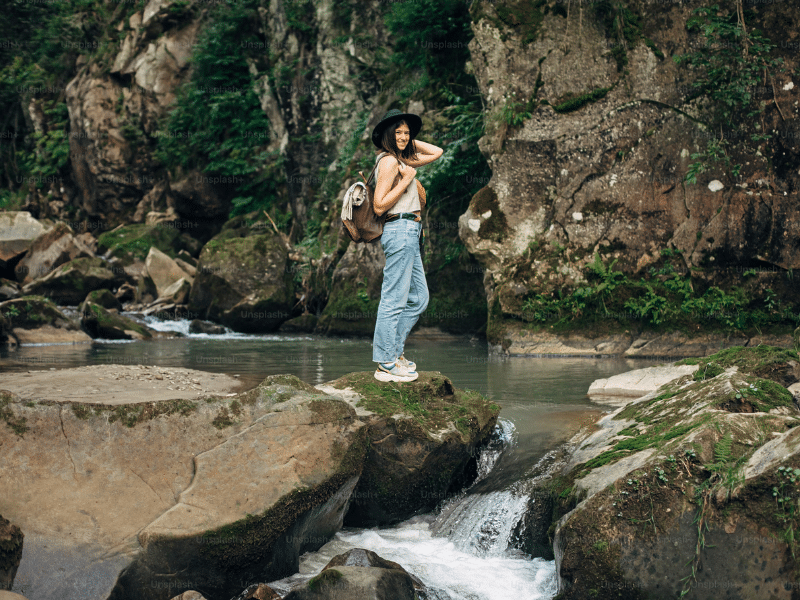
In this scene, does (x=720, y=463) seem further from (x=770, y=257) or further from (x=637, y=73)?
(x=637, y=73)

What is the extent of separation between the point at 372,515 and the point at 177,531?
1.67 m

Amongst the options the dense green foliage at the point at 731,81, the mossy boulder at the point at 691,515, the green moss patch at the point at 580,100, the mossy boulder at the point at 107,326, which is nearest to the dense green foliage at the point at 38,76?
the mossy boulder at the point at 107,326

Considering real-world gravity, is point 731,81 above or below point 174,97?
below

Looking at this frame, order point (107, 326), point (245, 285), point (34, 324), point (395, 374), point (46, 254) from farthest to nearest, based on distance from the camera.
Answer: point (46, 254), point (245, 285), point (107, 326), point (34, 324), point (395, 374)

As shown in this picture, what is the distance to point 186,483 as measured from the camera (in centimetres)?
417

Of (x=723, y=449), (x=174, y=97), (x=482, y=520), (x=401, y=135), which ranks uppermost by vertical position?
(x=174, y=97)

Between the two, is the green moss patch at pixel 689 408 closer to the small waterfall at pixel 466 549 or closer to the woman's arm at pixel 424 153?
the small waterfall at pixel 466 549

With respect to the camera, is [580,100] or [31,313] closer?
[580,100]

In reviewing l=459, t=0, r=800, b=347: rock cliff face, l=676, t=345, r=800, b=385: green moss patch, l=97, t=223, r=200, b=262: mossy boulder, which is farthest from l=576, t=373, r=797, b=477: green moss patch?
l=97, t=223, r=200, b=262: mossy boulder

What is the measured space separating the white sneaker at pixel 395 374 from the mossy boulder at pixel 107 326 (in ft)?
34.2

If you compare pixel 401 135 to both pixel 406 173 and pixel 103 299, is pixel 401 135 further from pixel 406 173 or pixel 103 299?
pixel 103 299

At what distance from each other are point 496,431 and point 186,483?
296cm

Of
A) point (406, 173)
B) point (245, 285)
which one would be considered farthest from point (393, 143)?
point (245, 285)

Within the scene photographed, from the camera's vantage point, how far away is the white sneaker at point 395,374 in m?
5.64
